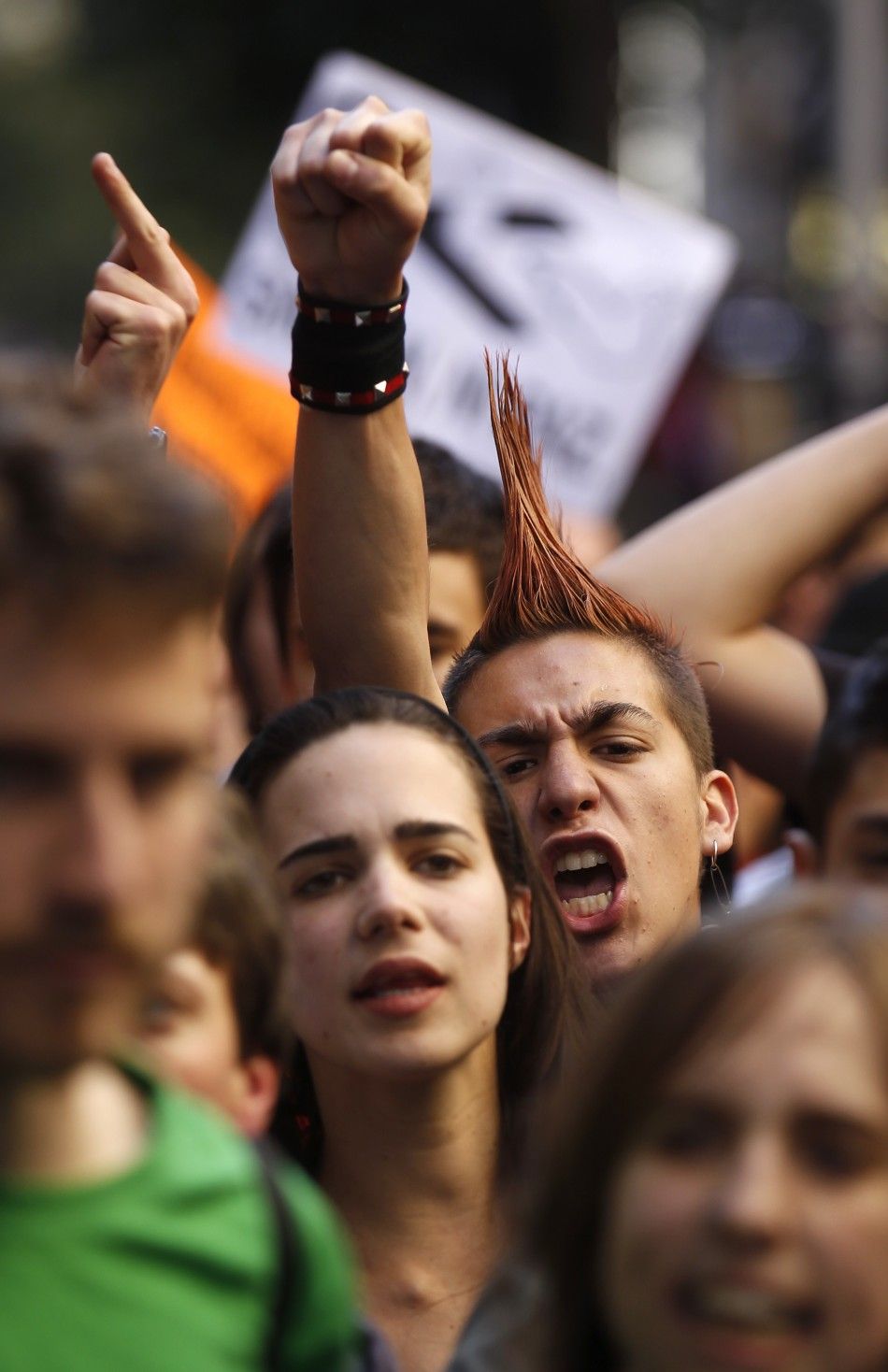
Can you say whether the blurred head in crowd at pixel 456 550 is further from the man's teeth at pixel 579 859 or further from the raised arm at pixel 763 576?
the man's teeth at pixel 579 859

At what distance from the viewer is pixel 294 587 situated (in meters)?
3.88

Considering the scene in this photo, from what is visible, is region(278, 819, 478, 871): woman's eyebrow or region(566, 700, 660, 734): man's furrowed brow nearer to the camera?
region(278, 819, 478, 871): woman's eyebrow

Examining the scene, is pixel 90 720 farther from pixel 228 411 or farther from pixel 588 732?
pixel 228 411

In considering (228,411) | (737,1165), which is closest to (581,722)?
(737,1165)

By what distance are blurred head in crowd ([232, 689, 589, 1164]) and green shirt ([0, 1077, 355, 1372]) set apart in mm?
807

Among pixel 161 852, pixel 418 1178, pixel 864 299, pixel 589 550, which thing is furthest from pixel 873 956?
pixel 864 299

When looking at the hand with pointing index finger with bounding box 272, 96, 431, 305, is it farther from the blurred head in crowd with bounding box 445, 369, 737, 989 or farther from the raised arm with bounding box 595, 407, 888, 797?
the raised arm with bounding box 595, 407, 888, 797

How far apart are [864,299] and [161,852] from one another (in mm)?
20280

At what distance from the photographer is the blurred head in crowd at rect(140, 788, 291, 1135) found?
2242 mm

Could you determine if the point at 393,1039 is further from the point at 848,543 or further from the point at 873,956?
the point at 848,543

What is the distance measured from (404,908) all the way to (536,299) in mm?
3477

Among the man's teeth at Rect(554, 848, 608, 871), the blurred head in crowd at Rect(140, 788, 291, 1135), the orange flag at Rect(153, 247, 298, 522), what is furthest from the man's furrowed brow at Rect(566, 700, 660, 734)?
the orange flag at Rect(153, 247, 298, 522)

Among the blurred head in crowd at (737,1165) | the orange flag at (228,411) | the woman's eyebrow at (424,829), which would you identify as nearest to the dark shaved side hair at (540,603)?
the woman's eyebrow at (424,829)

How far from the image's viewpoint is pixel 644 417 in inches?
231
